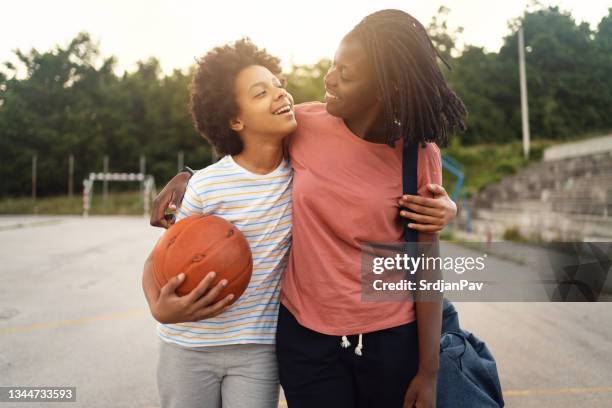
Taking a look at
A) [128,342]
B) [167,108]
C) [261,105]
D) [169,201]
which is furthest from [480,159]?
[261,105]

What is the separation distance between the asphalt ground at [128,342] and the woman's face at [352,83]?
2627 millimetres

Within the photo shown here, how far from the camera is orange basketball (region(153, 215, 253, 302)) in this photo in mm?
1782

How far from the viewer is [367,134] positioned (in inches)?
71.2

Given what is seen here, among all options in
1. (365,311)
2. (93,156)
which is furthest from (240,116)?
(93,156)

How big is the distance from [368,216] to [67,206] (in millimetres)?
30575

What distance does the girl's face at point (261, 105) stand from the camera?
6.45 ft

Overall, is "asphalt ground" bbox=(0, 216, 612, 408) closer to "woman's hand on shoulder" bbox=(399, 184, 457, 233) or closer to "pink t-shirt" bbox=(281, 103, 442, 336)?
"pink t-shirt" bbox=(281, 103, 442, 336)

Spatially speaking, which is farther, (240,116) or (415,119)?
(240,116)

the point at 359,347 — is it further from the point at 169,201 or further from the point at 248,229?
the point at 169,201

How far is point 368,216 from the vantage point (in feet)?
5.59

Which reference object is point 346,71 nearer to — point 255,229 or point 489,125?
point 255,229

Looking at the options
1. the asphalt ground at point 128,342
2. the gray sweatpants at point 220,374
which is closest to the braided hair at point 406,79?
the gray sweatpants at point 220,374

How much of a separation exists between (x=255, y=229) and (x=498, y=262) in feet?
27.1

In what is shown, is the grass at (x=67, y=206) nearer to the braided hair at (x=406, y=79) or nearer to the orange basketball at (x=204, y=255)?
the orange basketball at (x=204, y=255)
